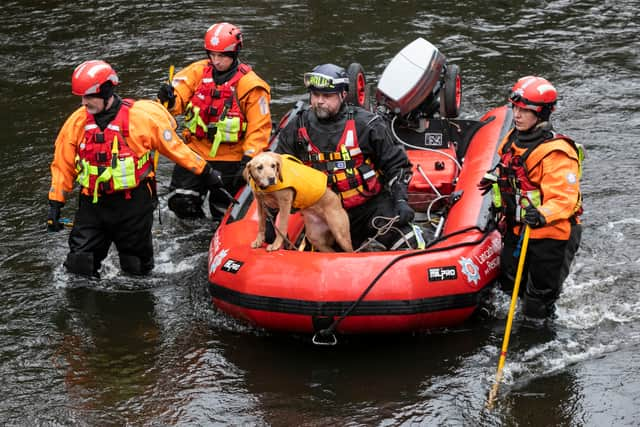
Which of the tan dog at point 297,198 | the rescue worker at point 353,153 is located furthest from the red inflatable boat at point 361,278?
the rescue worker at point 353,153

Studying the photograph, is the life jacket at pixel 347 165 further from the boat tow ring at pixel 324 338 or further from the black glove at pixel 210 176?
the boat tow ring at pixel 324 338

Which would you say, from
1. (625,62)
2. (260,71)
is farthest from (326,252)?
(625,62)

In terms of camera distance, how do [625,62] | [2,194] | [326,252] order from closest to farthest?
[326,252] < [2,194] < [625,62]

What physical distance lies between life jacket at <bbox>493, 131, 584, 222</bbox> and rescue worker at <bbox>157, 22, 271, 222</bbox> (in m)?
2.13

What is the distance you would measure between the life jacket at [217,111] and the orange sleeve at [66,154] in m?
1.20

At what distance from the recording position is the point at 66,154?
604 cm

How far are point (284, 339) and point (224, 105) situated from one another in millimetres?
1976

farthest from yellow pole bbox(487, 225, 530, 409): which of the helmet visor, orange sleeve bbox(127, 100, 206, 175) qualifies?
orange sleeve bbox(127, 100, 206, 175)

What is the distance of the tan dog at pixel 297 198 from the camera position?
559cm

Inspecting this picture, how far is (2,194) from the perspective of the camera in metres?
8.57

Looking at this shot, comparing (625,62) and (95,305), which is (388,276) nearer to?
(95,305)

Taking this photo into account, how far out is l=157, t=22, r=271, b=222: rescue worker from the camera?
22.9ft

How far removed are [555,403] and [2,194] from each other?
5.55 m

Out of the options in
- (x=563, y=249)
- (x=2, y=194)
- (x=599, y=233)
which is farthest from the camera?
(x=2, y=194)
